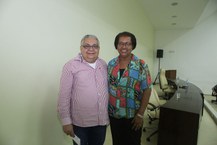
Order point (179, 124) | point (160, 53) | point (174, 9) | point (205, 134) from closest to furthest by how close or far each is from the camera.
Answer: point (179, 124) < point (205, 134) < point (174, 9) < point (160, 53)

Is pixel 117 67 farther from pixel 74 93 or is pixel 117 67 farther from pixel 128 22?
pixel 128 22

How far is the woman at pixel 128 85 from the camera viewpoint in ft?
4.80

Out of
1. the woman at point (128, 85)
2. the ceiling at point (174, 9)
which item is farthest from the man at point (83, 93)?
the ceiling at point (174, 9)

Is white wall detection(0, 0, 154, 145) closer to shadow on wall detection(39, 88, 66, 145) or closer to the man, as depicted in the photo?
shadow on wall detection(39, 88, 66, 145)

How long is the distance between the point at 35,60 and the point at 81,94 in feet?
1.67

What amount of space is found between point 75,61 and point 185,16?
18.6 ft

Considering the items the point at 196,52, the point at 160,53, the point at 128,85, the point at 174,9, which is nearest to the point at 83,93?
the point at 128,85

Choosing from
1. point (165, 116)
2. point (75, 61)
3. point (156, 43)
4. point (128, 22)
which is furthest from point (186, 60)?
point (75, 61)

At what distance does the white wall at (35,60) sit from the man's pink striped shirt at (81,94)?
31 centimetres

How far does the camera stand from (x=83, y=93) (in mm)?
1296

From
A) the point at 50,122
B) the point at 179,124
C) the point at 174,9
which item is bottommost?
the point at 179,124

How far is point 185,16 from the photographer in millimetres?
5703

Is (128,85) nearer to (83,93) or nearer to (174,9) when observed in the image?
(83,93)

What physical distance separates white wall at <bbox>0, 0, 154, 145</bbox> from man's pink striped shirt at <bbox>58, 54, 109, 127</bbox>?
31 centimetres
